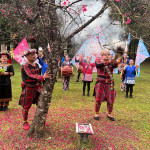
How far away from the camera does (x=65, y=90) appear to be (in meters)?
8.67

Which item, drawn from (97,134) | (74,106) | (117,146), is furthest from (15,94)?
(117,146)

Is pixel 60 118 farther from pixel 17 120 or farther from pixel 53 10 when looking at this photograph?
pixel 53 10

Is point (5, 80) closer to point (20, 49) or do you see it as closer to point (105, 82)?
point (105, 82)

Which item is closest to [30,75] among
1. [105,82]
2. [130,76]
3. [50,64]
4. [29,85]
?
[29,85]

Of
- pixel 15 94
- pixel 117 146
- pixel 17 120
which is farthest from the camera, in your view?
pixel 15 94

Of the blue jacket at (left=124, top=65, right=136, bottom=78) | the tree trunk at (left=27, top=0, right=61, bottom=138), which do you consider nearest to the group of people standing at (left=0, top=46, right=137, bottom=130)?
the tree trunk at (left=27, top=0, right=61, bottom=138)

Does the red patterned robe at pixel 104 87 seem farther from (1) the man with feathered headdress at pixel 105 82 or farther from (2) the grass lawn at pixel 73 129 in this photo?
(2) the grass lawn at pixel 73 129

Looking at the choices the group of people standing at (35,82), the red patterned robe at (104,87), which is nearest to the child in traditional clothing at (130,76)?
the group of people standing at (35,82)

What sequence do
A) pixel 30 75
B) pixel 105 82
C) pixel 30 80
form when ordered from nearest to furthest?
pixel 30 75 → pixel 30 80 → pixel 105 82

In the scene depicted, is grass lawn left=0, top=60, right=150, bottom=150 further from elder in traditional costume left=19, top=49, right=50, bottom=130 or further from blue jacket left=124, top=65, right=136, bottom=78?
blue jacket left=124, top=65, right=136, bottom=78

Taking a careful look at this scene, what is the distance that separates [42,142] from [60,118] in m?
1.41

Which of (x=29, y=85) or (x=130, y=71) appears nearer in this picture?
(x=29, y=85)

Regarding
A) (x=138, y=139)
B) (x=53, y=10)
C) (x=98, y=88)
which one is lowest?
(x=138, y=139)

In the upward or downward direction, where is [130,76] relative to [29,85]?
downward
